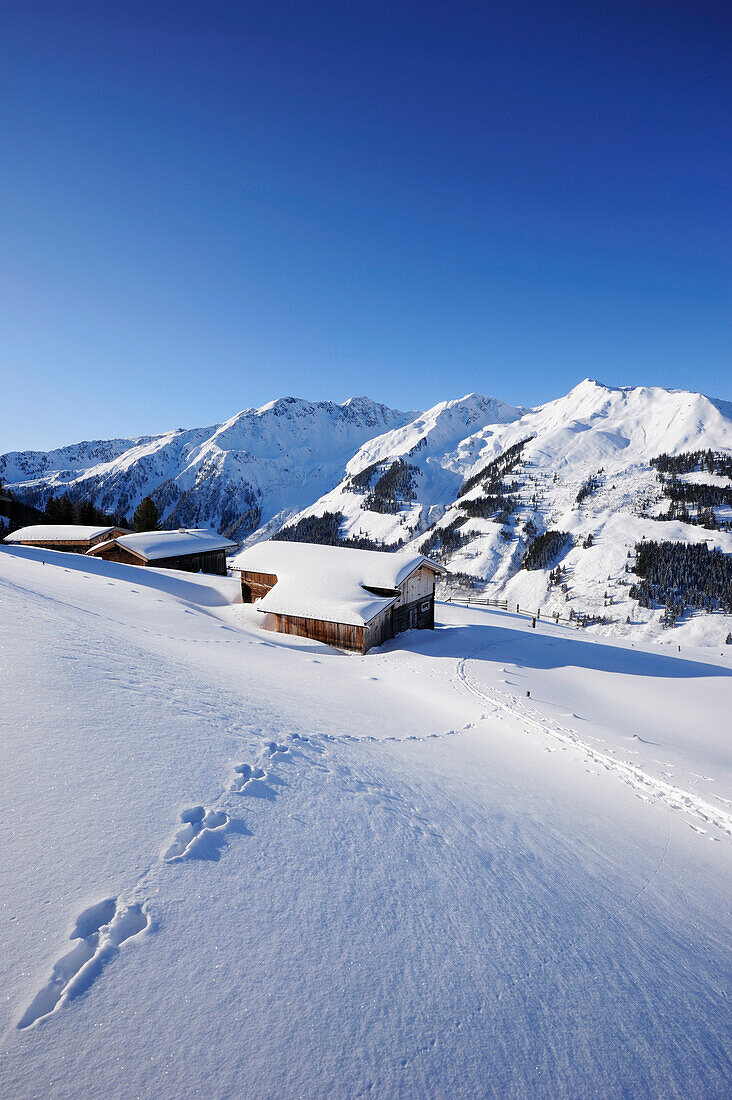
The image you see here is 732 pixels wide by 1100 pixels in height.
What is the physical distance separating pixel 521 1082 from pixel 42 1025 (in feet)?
9.63

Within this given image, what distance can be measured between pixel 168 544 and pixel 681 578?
10138 cm

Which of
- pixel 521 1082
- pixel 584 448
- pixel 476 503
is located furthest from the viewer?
pixel 584 448

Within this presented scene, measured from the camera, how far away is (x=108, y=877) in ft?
10.8

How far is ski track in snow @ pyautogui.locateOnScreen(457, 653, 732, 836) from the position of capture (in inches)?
339

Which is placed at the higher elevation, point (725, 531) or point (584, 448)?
point (584, 448)

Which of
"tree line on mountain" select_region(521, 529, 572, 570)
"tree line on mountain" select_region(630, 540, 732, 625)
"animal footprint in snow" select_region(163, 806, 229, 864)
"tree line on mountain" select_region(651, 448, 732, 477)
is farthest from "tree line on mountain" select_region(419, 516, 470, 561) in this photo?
"animal footprint in snow" select_region(163, 806, 229, 864)

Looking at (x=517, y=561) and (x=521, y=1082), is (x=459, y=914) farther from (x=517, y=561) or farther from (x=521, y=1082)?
(x=517, y=561)

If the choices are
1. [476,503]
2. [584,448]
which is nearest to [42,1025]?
[476,503]

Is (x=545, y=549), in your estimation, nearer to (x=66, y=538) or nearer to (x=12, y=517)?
(x=66, y=538)

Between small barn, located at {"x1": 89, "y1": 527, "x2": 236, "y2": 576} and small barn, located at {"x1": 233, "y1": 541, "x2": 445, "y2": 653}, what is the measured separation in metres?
10.9

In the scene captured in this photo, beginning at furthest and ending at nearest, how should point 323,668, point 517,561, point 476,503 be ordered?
point 476,503 < point 517,561 < point 323,668

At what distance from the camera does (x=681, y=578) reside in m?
91.5

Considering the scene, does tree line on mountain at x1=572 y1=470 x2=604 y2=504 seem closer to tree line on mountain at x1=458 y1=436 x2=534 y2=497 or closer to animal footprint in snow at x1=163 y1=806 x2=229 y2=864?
tree line on mountain at x1=458 y1=436 x2=534 y2=497

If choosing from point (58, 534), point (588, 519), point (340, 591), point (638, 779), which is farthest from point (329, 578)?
point (588, 519)
